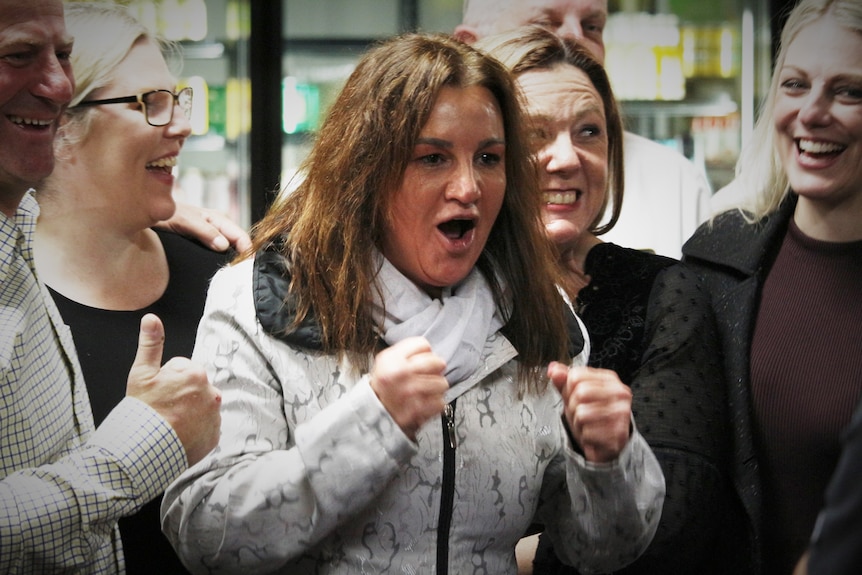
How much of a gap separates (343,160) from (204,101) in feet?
8.25

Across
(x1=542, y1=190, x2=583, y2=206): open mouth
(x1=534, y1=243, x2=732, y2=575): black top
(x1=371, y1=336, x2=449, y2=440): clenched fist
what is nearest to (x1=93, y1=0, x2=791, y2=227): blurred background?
(x1=542, y1=190, x2=583, y2=206): open mouth

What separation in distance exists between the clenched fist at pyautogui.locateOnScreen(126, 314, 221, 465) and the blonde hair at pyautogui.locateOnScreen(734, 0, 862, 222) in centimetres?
112

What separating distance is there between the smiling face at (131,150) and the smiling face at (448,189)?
497 mm

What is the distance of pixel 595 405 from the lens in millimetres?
1360

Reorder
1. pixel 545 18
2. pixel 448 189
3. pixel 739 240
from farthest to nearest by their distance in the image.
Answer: pixel 545 18 → pixel 739 240 → pixel 448 189

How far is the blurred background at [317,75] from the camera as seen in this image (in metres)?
3.47

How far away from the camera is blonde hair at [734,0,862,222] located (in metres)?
1.87

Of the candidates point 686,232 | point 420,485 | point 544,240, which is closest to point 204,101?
point 686,232

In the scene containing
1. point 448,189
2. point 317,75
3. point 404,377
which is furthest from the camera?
A: point 317,75

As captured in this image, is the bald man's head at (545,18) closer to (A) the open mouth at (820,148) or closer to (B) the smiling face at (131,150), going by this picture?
(A) the open mouth at (820,148)

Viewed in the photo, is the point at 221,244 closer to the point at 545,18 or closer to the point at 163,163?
the point at 163,163

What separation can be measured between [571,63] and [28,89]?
40.0 inches

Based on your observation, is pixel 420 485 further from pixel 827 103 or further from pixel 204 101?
pixel 204 101

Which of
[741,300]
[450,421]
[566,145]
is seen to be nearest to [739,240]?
[741,300]
